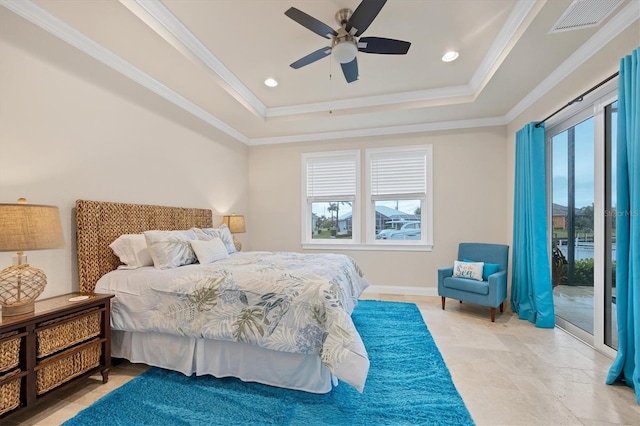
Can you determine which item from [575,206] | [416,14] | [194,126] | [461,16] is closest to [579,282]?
[575,206]

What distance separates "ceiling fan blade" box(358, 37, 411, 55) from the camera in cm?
221

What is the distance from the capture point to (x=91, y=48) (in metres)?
2.48

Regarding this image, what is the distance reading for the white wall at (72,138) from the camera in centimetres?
201

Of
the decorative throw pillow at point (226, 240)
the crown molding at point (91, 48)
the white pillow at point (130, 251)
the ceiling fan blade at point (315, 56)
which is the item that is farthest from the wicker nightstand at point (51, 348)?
the ceiling fan blade at point (315, 56)

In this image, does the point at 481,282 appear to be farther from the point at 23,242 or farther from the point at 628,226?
the point at 23,242

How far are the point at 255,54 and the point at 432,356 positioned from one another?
11.2 feet

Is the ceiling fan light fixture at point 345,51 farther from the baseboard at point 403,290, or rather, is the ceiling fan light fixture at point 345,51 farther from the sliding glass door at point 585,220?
the baseboard at point 403,290

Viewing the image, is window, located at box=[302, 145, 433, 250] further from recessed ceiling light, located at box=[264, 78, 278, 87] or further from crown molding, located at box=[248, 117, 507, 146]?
recessed ceiling light, located at box=[264, 78, 278, 87]

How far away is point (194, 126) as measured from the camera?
3.83 m

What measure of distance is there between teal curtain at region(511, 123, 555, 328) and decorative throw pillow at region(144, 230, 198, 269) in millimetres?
3809

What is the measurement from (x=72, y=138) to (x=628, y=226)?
446 centimetres

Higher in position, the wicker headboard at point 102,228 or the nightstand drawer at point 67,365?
the wicker headboard at point 102,228

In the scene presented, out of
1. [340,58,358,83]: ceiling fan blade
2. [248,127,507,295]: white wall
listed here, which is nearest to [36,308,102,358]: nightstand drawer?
[340,58,358,83]: ceiling fan blade

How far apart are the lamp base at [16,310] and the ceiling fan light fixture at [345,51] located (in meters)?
2.76
